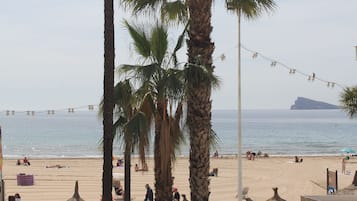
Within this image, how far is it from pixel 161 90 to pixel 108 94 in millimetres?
1338

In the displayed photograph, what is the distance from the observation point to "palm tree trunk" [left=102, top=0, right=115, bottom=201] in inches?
388

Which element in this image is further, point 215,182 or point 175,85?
point 215,182

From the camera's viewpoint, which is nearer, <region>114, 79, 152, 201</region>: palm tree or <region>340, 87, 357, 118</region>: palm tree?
<region>114, 79, 152, 201</region>: palm tree

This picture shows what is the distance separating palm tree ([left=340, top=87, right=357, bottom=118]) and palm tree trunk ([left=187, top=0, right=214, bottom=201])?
31.6 ft

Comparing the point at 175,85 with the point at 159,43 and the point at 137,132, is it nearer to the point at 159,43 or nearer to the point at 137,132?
the point at 137,132

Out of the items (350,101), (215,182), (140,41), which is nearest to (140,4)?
(140,41)

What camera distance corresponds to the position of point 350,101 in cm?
1945

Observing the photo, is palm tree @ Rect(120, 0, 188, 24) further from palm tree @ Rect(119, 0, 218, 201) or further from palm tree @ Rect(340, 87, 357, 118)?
palm tree @ Rect(340, 87, 357, 118)

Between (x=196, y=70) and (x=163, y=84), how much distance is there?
68 cm

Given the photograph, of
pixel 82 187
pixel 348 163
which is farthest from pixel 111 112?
pixel 348 163

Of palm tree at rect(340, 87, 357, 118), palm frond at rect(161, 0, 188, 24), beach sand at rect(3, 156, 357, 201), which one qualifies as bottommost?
beach sand at rect(3, 156, 357, 201)

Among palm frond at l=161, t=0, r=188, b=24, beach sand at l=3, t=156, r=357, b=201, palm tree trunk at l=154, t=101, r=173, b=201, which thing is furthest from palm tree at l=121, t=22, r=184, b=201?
beach sand at l=3, t=156, r=357, b=201

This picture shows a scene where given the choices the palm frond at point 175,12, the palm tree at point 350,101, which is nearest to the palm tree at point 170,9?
the palm frond at point 175,12

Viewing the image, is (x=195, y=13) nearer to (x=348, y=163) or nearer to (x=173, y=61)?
(x=173, y=61)
